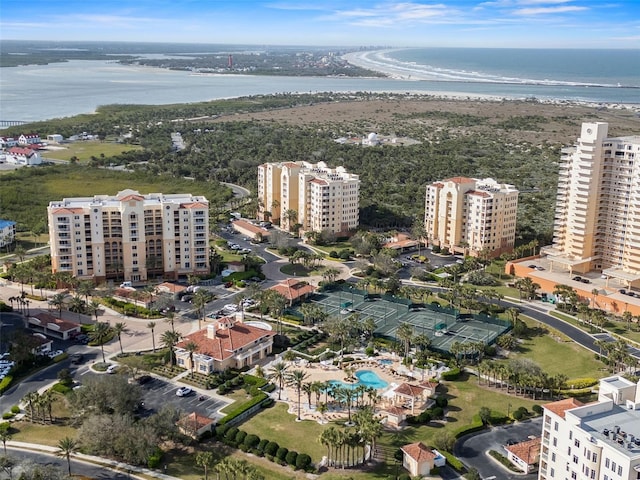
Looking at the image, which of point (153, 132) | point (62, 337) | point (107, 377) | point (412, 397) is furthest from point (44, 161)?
point (412, 397)

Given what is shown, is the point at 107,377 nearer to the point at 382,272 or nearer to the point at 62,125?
the point at 382,272

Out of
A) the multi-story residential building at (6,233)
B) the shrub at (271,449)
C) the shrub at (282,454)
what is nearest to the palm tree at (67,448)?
the shrub at (271,449)

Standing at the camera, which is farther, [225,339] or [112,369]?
[225,339]

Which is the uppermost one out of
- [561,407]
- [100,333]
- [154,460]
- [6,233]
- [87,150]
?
[87,150]

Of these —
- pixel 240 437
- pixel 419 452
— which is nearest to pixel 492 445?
pixel 419 452

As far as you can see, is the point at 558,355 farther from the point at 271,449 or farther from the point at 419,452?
the point at 271,449

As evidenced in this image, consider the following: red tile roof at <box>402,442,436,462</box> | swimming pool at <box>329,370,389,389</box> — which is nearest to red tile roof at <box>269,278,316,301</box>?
swimming pool at <box>329,370,389,389</box>

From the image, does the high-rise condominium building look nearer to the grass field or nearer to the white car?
the white car
